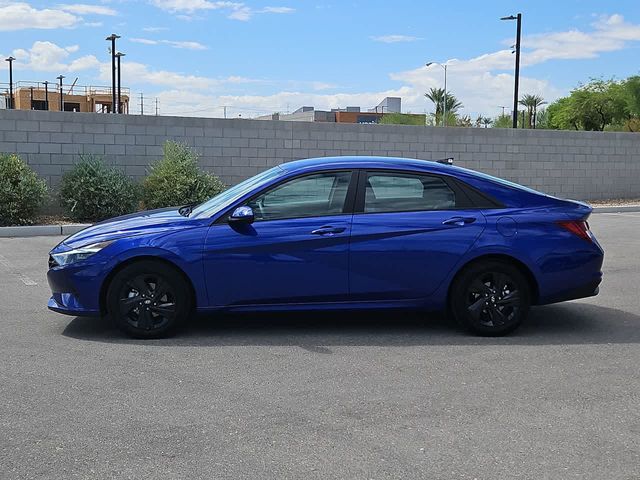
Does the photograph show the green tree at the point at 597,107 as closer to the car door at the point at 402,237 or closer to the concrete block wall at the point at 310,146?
the concrete block wall at the point at 310,146

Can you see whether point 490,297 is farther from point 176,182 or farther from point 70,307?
point 176,182

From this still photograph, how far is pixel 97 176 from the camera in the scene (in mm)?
15414

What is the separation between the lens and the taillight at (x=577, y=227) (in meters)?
6.55

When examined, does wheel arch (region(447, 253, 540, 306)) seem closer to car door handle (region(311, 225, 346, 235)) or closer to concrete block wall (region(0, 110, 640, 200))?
car door handle (region(311, 225, 346, 235))

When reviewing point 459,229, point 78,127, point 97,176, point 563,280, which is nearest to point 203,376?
point 459,229

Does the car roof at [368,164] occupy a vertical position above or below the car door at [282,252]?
above

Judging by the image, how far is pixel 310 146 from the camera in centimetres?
1922

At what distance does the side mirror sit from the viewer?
615 centimetres

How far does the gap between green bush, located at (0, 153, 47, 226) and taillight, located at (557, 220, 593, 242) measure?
11.3m

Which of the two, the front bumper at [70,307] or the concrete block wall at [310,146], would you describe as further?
the concrete block wall at [310,146]

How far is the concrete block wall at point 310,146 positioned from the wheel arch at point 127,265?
36.0 ft

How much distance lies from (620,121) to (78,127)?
4791 centimetres

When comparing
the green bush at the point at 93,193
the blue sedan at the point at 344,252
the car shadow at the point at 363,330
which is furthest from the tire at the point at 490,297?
the green bush at the point at 93,193

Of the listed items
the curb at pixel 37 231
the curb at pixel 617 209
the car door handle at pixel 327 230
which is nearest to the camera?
the car door handle at pixel 327 230
